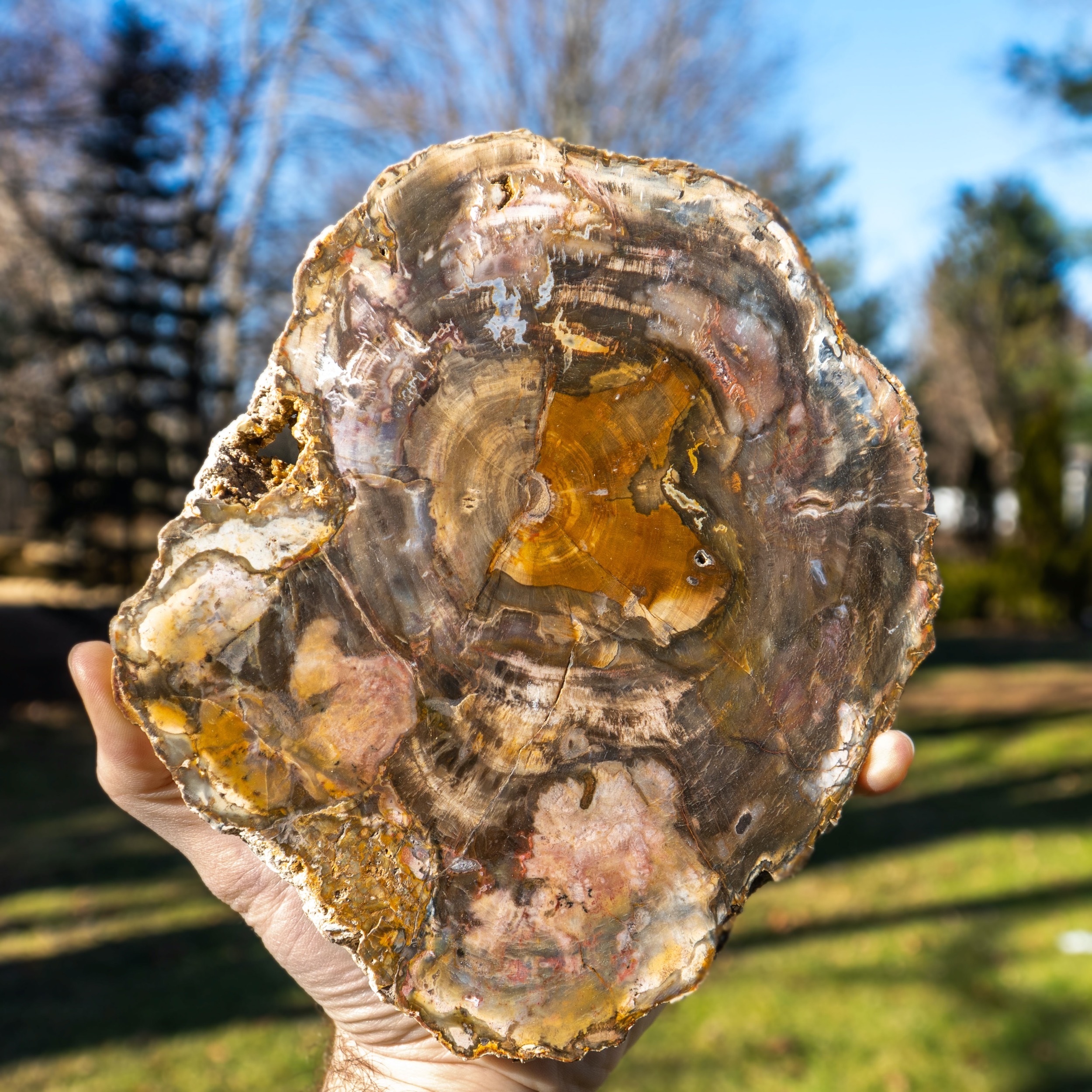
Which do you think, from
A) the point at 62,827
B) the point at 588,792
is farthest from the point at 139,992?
the point at 588,792

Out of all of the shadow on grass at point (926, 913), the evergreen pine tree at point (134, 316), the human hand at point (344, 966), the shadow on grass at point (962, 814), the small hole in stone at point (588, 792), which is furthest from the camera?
the evergreen pine tree at point (134, 316)

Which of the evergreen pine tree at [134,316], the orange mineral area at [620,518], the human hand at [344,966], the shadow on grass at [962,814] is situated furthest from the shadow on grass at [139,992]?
the evergreen pine tree at [134,316]

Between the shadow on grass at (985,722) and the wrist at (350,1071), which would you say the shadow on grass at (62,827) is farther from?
the shadow on grass at (985,722)

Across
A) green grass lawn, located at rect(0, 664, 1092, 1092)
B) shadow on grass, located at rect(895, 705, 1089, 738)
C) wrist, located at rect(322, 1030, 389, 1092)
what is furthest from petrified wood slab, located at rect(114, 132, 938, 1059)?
shadow on grass, located at rect(895, 705, 1089, 738)

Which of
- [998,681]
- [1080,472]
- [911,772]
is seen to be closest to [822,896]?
[911,772]

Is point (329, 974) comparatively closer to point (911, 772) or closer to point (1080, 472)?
point (911, 772)

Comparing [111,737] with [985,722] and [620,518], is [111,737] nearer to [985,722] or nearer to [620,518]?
[620,518]

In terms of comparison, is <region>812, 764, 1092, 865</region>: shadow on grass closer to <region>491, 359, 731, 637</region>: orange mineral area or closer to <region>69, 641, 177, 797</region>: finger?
<region>491, 359, 731, 637</region>: orange mineral area
